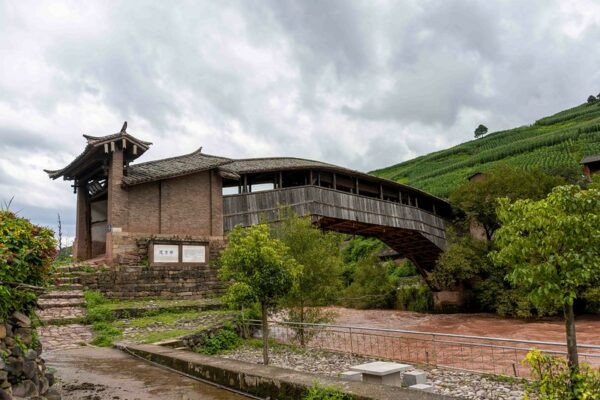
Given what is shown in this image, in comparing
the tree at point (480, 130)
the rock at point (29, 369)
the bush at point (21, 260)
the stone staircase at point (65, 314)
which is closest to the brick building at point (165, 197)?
the stone staircase at point (65, 314)

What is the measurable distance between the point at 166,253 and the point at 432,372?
11.8m

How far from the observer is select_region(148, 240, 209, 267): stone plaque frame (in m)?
18.0

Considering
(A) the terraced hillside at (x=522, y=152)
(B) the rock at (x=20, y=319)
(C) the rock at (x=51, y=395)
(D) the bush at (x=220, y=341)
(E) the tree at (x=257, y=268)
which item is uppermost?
(A) the terraced hillside at (x=522, y=152)

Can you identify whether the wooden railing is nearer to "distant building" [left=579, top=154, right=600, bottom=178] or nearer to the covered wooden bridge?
the covered wooden bridge

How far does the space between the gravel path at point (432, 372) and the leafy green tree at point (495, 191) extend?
18638mm

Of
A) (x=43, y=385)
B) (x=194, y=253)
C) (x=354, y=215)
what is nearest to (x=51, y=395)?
(x=43, y=385)

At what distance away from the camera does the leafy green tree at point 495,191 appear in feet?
92.2

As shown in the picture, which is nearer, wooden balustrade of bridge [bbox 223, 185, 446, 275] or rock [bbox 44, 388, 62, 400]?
rock [bbox 44, 388, 62, 400]

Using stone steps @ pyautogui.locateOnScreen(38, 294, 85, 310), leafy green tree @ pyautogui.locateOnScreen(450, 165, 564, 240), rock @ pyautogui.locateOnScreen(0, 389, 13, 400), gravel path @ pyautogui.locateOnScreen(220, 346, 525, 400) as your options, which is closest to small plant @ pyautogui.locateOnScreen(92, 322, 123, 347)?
stone steps @ pyautogui.locateOnScreen(38, 294, 85, 310)

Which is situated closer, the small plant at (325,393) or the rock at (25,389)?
the rock at (25,389)

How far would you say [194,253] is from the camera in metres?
19.0

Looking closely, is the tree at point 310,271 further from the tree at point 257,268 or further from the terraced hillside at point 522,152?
the terraced hillside at point 522,152

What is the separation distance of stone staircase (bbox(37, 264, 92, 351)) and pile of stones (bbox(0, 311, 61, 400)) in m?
5.44

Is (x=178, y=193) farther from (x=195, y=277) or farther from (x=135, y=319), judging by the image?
(x=135, y=319)
